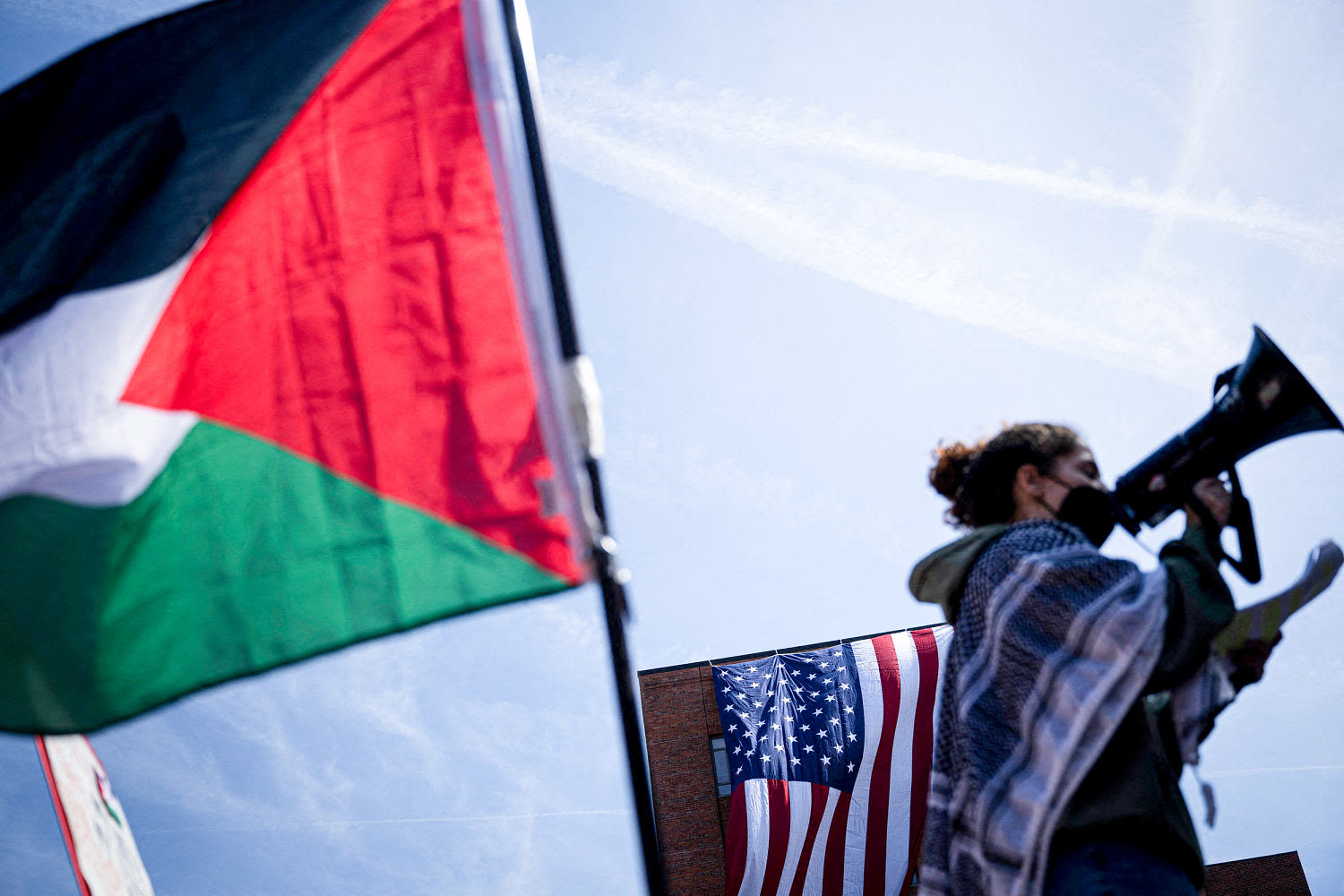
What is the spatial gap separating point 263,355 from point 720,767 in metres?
16.6

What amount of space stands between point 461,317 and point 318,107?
42.4 inches

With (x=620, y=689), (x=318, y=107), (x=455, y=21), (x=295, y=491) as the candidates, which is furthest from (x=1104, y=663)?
(x=318, y=107)

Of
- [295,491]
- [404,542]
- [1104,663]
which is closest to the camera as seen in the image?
[1104,663]

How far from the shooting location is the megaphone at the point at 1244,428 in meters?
2.69

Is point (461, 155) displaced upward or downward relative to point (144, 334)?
upward

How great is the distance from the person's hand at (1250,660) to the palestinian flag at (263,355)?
5.75 feet

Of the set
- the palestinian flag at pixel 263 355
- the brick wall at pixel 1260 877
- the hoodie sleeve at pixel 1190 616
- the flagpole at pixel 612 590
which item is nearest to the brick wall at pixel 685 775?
the brick wall at pixel 1260 877

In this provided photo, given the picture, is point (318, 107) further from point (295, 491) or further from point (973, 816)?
point (973, 816)

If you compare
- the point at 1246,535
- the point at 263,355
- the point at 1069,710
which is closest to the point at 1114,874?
the point at 1069,710

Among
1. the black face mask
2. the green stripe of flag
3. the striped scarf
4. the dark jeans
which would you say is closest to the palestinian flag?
the green stripe of flag

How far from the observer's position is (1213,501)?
2635 millimetres

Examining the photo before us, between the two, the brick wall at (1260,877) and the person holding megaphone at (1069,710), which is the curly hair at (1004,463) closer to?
the person holding megaphone at (1069,710)

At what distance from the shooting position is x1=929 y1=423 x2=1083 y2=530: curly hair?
3.05m

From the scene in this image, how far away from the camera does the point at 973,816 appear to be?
2.49 m
